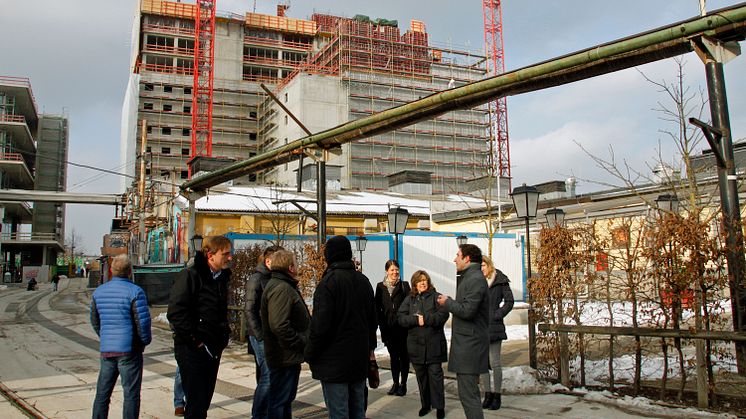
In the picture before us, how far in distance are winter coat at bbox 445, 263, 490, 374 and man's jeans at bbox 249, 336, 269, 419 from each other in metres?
1.83

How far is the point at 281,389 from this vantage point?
5.12 metres

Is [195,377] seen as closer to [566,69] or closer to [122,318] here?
[122,318]

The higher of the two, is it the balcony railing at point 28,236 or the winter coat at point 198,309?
the balcony railing at point 28,236

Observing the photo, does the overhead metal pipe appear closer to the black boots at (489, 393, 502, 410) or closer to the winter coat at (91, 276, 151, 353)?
the black boots at (489, 393, 502, 410)

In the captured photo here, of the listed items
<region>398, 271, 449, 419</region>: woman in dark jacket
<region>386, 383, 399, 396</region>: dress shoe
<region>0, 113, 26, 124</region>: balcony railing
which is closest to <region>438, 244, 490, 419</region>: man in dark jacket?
<region>398, 271, 449, 419</region>: woman in dark jacket

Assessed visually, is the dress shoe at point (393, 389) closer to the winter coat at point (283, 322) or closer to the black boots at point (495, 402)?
the black boots at point (495, 402)

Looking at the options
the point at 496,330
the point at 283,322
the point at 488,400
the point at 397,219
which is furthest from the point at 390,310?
the point at 397,219

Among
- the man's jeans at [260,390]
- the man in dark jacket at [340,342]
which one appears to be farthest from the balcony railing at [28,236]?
the man in dark jacket at [340,342]

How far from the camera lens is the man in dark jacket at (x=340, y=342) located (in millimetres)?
4457

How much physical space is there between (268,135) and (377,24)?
20.2 meters

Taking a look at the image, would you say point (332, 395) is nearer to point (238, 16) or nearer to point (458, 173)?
point (458, 173)

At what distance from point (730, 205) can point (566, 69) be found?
2922mm

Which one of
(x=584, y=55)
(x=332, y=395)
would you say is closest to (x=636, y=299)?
(x=584, y=55)

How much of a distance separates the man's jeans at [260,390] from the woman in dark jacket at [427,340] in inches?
62.9
